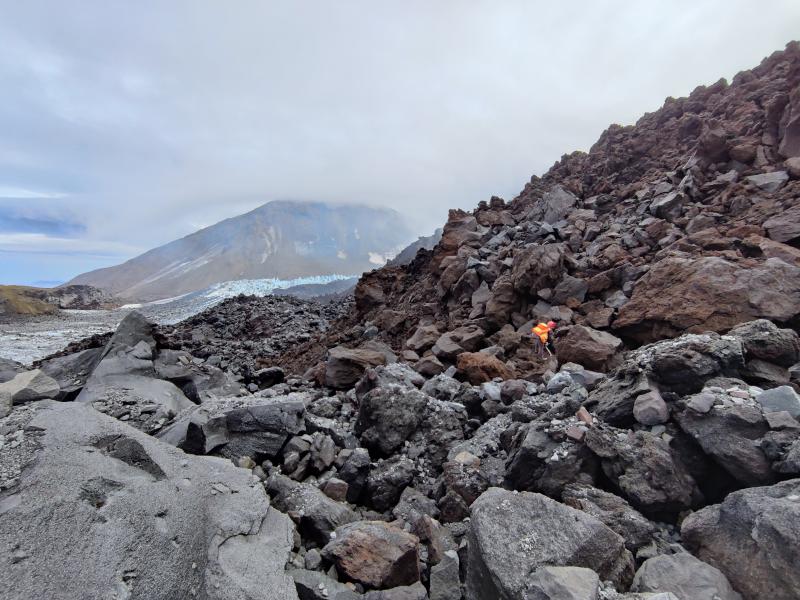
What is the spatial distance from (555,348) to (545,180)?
42.0ft

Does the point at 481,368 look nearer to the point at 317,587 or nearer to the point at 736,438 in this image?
the point at 736,438

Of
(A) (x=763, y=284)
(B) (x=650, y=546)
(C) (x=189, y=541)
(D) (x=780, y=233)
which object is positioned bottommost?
(B) (x=650, y=546)

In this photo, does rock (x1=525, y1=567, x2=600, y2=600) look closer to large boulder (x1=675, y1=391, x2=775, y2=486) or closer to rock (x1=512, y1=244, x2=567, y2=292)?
large boulder (x1=675, y1=391, x2=775, y2=486)

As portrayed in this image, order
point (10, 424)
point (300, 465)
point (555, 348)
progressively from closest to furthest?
point (10, 424) → point (300, 465) → point (555, 348)

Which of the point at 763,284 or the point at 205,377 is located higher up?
the point at 763,284

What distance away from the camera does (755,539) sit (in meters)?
2.19

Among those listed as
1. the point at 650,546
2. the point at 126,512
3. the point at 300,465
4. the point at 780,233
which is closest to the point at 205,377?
the point at 300,465

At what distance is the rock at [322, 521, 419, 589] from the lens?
2.74 meters

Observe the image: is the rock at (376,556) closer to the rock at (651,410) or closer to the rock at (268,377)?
the rock at (651,410)

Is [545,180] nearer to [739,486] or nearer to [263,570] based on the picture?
[739,486]

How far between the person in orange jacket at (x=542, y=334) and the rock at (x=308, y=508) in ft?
13.8

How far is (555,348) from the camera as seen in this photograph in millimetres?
6570

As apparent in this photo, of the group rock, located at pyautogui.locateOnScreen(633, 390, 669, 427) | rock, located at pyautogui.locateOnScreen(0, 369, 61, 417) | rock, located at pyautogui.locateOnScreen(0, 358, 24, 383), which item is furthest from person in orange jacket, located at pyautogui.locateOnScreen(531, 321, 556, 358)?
rock, located at pyautogui.locateOnScreen(0, 358, 24, 383)

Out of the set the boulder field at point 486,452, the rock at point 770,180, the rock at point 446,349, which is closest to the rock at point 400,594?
the boulder field at point 486,452
